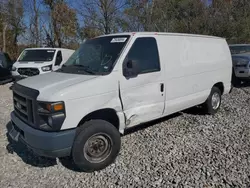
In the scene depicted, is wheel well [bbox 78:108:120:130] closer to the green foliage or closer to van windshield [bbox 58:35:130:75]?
van windshield [bbox 58:35:130:75]

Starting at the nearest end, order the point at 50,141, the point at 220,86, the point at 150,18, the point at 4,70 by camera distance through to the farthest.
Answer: the point at 50,141
the point at 220,86
the point at 4,70
the point at 150,18

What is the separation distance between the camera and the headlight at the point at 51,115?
2902mm

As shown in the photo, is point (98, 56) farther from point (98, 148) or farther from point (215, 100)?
point (215, 100)

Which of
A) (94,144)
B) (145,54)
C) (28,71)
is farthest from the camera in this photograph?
(28,71)

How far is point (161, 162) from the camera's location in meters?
3.53

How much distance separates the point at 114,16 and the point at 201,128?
1594cm

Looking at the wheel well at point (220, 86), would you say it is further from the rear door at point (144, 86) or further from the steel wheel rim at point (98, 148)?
the steel wheel rim at point (98, 148)

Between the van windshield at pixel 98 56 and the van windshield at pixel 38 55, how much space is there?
6.48 m

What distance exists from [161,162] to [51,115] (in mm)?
1834

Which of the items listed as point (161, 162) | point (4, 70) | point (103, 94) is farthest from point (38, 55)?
point (161, 162)

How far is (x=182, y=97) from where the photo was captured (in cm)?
461

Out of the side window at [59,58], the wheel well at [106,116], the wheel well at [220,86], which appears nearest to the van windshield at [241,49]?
the wheel well at [220,86]

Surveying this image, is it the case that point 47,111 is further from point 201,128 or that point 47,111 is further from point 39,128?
point 201,128

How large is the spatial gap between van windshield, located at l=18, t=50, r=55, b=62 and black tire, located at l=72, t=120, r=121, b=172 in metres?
7.66
